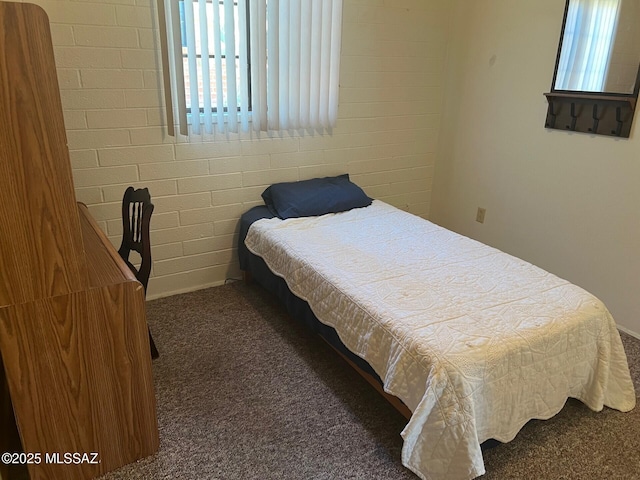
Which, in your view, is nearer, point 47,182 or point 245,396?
point 47,182

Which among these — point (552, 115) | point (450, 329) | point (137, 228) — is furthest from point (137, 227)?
point (552, 115)

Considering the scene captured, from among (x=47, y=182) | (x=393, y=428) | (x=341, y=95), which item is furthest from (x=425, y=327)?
(x=341, y=95)

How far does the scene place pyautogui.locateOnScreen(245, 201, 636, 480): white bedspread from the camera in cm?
160

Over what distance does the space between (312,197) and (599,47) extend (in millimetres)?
1794

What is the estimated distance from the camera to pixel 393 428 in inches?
77.0

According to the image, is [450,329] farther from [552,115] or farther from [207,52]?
[207,52]

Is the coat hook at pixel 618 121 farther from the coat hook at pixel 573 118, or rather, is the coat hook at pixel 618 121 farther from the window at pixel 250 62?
the window at pixel 250 62

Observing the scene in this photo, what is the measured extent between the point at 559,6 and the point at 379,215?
1.58m

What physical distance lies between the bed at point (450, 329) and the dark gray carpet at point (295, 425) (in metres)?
0.13

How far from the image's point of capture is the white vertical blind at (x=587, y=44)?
2486 millimetres

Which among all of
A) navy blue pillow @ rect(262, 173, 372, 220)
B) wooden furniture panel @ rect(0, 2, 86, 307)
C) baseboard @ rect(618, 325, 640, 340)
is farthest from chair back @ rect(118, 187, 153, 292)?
baseboard @ rect(618, 325, 640, 340)

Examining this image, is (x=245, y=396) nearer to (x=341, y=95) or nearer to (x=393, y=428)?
(x=393, y=428)

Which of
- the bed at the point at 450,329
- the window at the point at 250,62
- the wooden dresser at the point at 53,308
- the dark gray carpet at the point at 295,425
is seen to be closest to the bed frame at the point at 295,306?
the bed at the point at 450,329

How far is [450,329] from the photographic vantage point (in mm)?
1740
